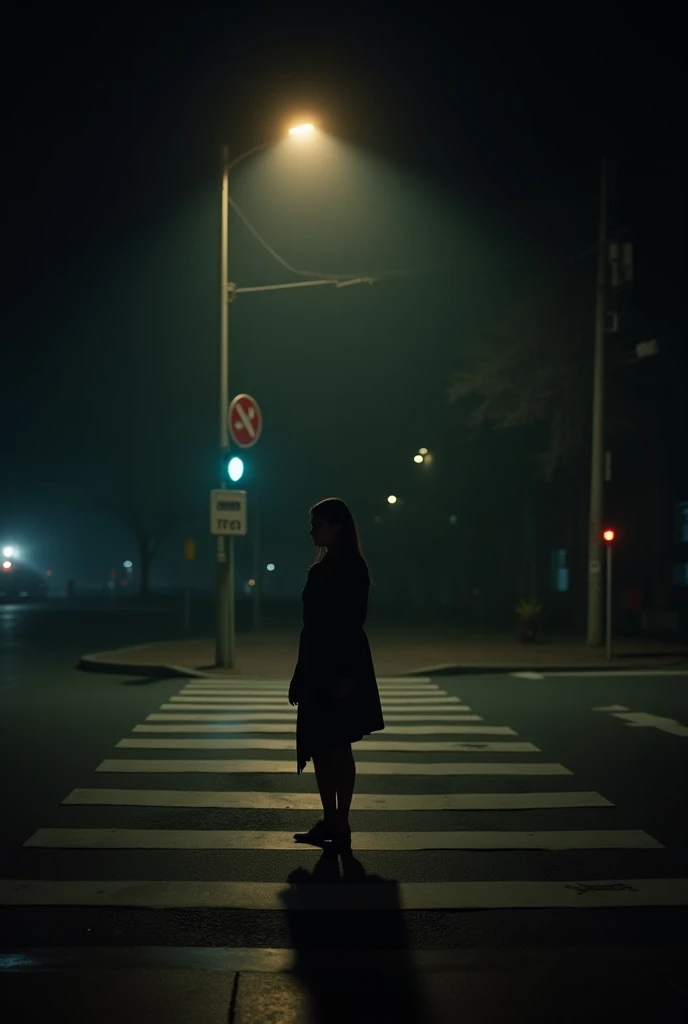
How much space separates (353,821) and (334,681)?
1.51 metres

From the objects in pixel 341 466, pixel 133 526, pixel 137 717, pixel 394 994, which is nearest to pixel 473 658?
pixel 137 717

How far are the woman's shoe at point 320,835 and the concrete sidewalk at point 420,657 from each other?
11.1 meters

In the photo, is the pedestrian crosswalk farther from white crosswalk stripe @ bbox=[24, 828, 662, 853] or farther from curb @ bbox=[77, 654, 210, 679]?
curb @ bbox=[77, 654, 210, 679]

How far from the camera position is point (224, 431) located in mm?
18594

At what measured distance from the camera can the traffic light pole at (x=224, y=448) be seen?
61.4 ft

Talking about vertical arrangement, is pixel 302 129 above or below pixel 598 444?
above

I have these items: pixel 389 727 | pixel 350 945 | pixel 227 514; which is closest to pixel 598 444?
pixel 227 514

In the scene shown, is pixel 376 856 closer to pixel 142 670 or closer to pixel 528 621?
pixel 142 670

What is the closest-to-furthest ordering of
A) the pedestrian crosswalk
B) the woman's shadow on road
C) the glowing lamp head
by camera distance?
the woman's shadow on road, the pedestrian crosswalk, the glowing lamp head

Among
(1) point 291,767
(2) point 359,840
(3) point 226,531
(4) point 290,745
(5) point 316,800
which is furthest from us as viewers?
(3) point 226,531

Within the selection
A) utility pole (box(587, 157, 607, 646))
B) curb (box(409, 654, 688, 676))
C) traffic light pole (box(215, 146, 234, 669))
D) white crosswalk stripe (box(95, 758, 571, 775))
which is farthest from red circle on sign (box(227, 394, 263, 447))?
white crosswalk stripe (box(95, 758, 571, 775))

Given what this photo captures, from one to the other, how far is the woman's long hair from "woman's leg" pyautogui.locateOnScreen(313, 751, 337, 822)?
1.15 m

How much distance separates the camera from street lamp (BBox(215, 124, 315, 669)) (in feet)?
61.3

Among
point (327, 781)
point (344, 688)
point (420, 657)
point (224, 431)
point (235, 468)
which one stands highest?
point (224, 431)
